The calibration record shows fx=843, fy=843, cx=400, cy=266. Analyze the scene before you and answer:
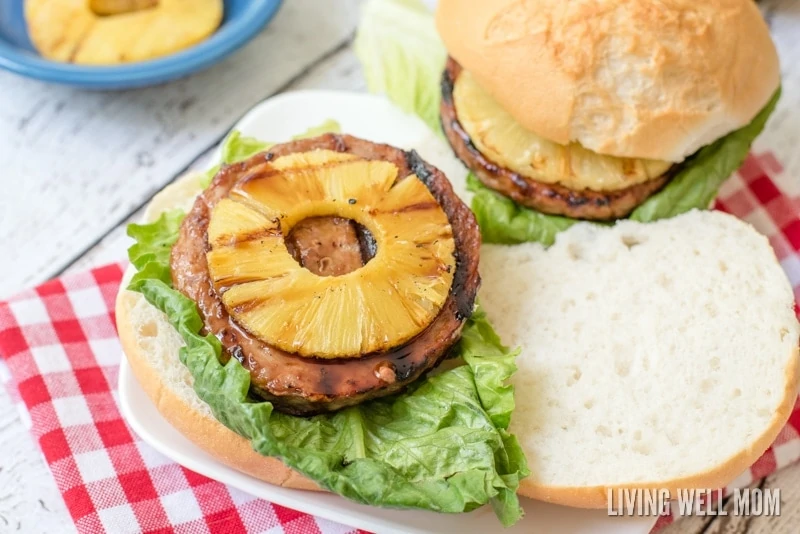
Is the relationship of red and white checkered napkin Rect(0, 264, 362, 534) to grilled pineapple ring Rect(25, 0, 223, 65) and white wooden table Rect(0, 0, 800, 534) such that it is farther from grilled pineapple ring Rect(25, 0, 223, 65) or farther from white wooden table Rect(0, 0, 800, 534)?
grilled pineapple ring Rect(25, 0, 223, 65)

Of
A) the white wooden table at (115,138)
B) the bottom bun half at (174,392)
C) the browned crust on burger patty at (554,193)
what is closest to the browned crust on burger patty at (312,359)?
the bottom bun half at (174,392)

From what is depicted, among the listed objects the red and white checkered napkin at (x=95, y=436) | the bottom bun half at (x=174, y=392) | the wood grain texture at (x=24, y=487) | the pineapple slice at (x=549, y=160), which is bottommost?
the wood grain texture at (x=24, y=487)

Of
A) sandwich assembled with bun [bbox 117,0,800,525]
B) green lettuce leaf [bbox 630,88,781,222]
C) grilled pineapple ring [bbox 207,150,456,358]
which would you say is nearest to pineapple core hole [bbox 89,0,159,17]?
sandwich assembled with bun [bbox 117,0,800,525]

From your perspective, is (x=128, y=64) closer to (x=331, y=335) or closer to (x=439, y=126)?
(x=439, y=126)

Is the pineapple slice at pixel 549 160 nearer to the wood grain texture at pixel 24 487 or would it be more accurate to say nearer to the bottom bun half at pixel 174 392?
the bottom bun half at pixel 174 392

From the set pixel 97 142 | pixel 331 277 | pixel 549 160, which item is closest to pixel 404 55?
pixel 549 160

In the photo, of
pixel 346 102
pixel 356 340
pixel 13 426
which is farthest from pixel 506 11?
pixel 13 426
